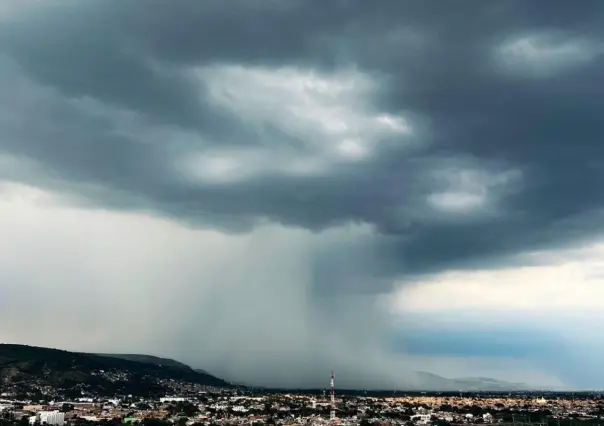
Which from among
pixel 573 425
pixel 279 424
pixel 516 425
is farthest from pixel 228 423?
pixel 573 425

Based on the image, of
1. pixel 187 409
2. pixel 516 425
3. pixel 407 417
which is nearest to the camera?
pixel 516 425

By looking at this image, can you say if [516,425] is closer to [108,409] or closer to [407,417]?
[407,417]

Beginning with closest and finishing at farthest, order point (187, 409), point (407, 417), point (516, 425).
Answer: point (516, 425) → point (407, 417) → point (187, 409)

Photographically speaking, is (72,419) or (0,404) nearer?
(72,419)

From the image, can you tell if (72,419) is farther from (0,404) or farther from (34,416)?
(0,404)

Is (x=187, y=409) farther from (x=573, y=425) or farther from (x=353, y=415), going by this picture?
(x=573, y=425)

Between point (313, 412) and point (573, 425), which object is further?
point (313, 412)

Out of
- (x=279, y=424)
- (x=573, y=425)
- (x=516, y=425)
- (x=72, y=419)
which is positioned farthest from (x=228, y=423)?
(x=573, y=425)
